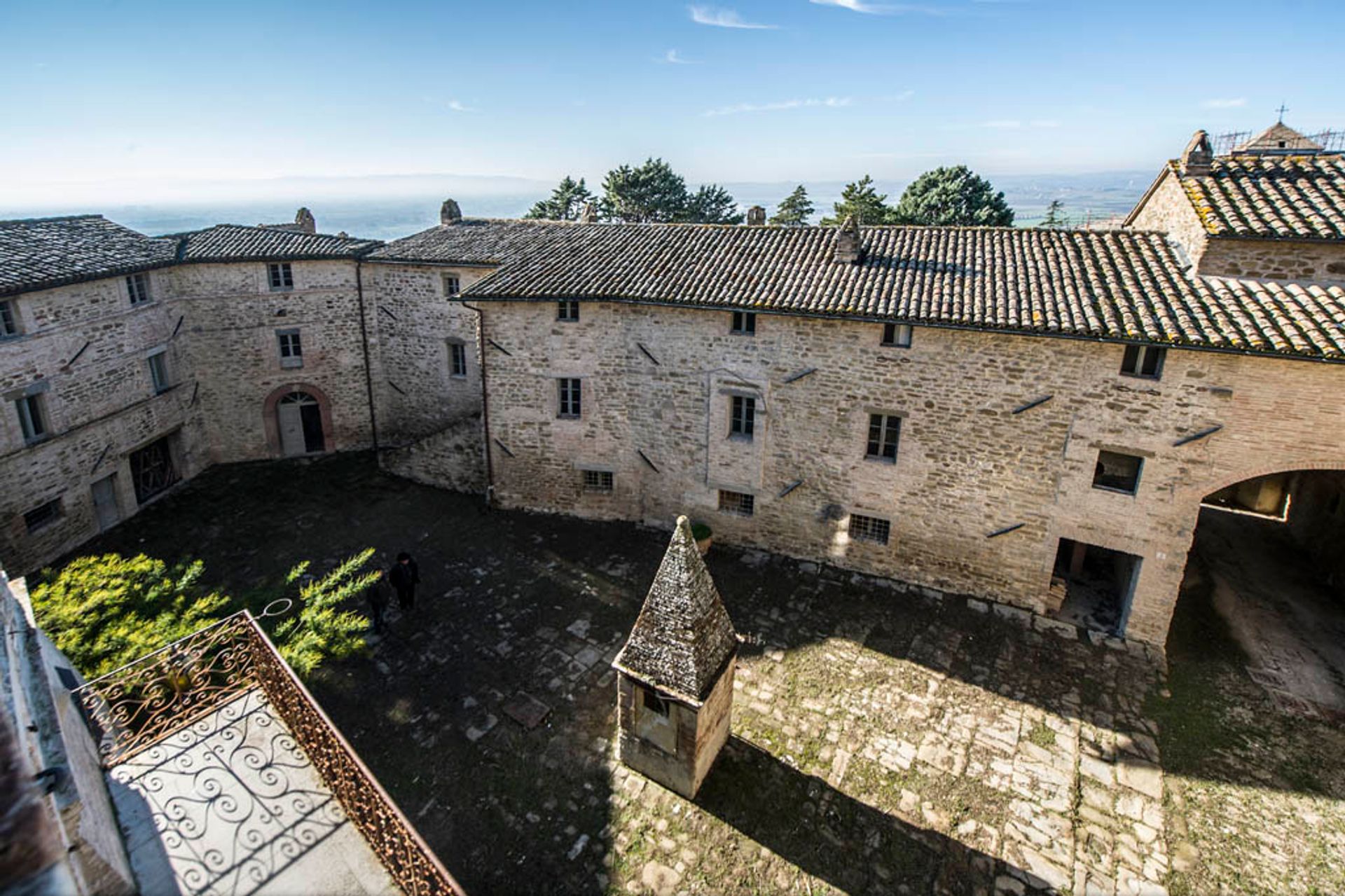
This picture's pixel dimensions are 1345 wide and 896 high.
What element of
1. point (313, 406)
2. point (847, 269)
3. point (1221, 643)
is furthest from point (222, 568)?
point (1221, 643)

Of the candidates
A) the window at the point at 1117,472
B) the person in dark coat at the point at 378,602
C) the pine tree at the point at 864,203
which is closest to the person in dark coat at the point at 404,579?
the person in dark coat at the point at 378,602

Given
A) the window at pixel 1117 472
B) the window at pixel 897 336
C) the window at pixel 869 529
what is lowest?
the window at pixel 869 529

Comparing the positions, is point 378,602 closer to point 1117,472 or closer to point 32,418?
point 32,418

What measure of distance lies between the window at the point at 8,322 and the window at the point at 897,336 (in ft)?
68.9

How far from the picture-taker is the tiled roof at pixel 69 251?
16.5 metres

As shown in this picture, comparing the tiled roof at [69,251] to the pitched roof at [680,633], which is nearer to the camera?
the pitched roof at [680,633]

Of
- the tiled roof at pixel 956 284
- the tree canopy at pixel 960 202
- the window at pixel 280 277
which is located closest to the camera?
the tiled roof at pixel 956 284

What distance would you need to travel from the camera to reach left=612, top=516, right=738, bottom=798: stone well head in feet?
32.1

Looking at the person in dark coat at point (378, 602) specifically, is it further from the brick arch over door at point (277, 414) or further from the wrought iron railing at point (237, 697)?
the brick arch over door at point (277, 414)

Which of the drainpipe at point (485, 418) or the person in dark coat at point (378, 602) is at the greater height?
the drainpipe at point (485, 418)

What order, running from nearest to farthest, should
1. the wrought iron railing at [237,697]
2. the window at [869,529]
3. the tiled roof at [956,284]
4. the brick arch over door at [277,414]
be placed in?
the wrought iron railing at [237,697] → the tiled roof at [956,284] → the window at [869,529] → the brick arch over door at [277,414]

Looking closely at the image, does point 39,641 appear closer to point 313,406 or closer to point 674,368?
point 674,368

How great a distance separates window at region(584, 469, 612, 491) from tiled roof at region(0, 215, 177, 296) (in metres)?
14.3

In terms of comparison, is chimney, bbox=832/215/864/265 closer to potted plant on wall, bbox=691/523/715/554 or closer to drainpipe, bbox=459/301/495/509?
potted plant on wall, bbox=691/523/715/554
